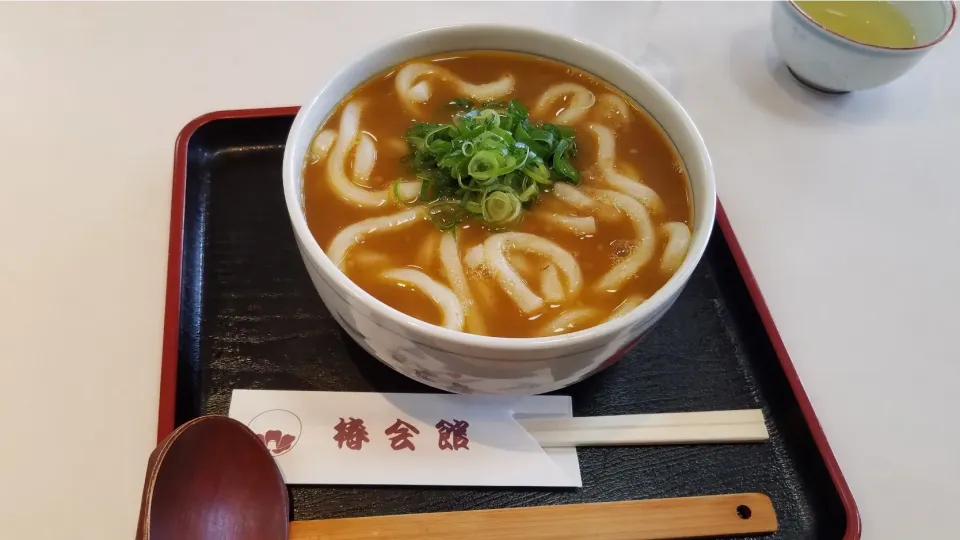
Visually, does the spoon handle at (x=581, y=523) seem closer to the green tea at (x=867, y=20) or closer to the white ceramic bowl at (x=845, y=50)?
the white ceramic bowl at (x=845, y=50)

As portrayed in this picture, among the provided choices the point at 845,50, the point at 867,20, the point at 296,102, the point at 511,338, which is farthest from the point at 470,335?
the point at 867,20

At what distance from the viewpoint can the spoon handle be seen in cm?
95

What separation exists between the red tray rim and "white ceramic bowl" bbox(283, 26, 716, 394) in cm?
28

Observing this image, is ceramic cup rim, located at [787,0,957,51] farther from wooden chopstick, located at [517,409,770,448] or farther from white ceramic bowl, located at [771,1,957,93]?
wooden chopstick, located at [517,409,770,448]

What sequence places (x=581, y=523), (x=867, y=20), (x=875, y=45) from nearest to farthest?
(x=581, y=523), (x=875, y=45), (x=867, y=20)

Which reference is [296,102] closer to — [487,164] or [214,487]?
[487,164]

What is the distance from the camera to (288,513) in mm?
977

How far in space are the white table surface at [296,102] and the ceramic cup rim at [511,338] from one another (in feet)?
1.45

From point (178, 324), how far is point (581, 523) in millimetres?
743

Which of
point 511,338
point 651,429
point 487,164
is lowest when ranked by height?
point 651,429

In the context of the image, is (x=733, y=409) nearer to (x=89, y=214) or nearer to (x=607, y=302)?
(x=607, y=302)

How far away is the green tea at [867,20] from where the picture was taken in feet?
5.80

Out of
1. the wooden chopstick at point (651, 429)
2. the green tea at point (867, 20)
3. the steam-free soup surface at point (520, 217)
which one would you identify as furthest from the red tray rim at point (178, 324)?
the green tea at point (867, 20)

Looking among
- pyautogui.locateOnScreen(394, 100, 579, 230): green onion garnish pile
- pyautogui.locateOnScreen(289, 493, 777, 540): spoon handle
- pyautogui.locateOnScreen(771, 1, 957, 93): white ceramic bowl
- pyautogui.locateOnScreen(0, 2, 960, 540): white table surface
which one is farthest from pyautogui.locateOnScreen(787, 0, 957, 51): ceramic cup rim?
pyautogui.locateOnScreen(289, 493, 777, 540): spoon handle
